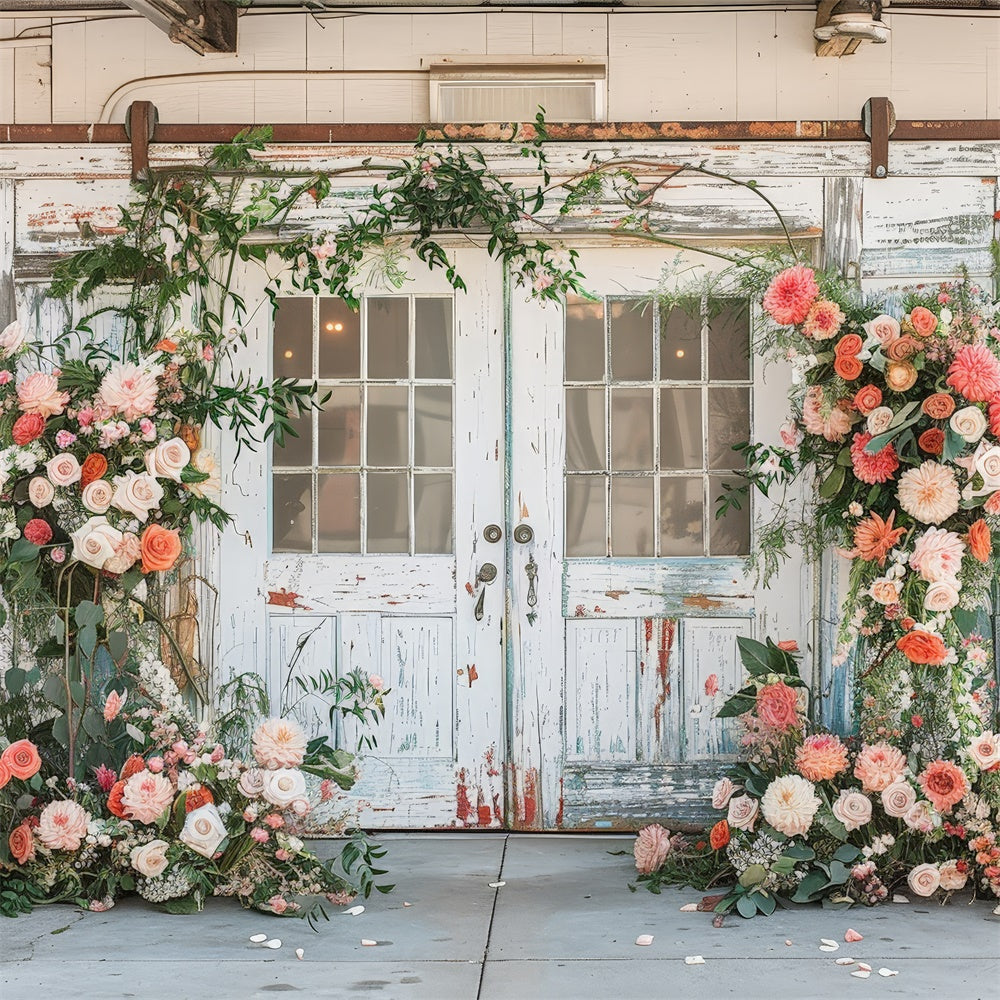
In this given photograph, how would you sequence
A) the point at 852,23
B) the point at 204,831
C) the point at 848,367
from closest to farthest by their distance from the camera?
1. the point at 204,831
2. the point at 848,367
3. the point at 852,23

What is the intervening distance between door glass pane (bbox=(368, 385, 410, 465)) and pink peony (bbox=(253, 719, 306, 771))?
1152 millimetres

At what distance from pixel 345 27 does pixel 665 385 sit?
171 centimetres

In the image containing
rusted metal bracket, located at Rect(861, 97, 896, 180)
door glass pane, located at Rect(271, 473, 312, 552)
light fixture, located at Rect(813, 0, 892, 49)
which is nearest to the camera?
light fixture, located at Rect(813, 0, 892, 49)

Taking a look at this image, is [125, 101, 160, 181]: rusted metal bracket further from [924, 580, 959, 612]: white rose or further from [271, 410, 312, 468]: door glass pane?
[924, 580, 959, 612]: white rose

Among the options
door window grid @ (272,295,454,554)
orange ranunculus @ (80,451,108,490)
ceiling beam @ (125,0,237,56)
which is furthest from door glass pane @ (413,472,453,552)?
ceiling beam @ (125,0,237,56)

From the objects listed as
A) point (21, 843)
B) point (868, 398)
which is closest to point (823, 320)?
point (868, 398)

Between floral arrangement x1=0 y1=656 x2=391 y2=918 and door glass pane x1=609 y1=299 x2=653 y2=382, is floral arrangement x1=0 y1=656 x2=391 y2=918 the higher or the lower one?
the lower one

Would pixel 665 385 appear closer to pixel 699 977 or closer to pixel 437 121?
pixel 437 121

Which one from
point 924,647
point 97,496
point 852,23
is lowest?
point 924,647

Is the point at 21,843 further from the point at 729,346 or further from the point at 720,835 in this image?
the point at 729,346

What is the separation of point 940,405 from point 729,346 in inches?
36.8

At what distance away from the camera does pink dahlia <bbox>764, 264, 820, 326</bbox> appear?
11.2 ft

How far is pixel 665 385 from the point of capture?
3.98 metres

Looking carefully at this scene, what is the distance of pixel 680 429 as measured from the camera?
3.99 metres
